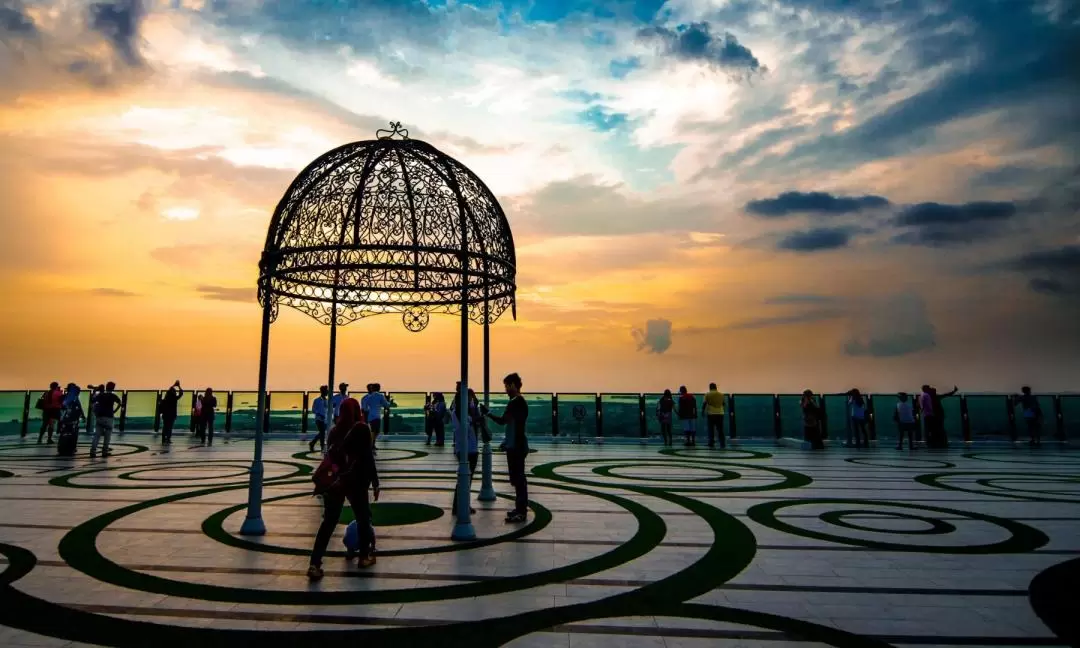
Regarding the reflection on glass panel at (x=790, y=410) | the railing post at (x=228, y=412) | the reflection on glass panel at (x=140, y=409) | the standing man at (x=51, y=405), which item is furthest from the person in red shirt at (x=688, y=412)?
the reflection on glass panel at (x=140, y=409)

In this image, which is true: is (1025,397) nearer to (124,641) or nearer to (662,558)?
(662,558)

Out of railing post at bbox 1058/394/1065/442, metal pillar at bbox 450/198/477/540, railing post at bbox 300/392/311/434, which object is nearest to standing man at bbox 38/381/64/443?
railing post at bbox 300/392/311/434

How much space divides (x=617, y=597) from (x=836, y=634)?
173 centimetres

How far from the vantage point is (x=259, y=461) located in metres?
7.91

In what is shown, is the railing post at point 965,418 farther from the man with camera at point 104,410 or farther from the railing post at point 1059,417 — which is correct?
the man with camera at point 104,410

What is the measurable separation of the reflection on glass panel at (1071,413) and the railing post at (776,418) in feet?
35.5

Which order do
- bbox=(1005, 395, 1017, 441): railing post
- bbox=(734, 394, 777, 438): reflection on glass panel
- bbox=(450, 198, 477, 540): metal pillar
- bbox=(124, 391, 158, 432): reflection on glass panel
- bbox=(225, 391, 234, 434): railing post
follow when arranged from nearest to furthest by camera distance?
bbox=(450, 198, 477, 540): metal pillar
bbox=(1005, 395, 1017, 441): railing post
bbox=(734, 394, 777, 438): reflection on glass panel
bbox=(225, 391, 234, 434): railing post
bbox=(124, 391, 158, 432): reflection on glass panel

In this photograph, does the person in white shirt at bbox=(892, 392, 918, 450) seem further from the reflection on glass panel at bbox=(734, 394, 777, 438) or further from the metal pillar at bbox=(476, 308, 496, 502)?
the metal pillar at bbox=(476, 308, 496, 502)

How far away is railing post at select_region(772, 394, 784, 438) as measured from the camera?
23.6 metres

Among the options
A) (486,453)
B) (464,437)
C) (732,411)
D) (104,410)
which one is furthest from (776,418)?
(104,410)

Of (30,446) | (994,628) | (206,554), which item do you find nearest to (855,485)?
(994,628)

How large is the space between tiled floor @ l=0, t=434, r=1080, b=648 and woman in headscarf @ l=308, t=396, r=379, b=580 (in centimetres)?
29

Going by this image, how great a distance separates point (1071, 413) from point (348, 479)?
95.2 ft

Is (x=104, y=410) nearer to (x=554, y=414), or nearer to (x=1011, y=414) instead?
(x=554, y=414)
